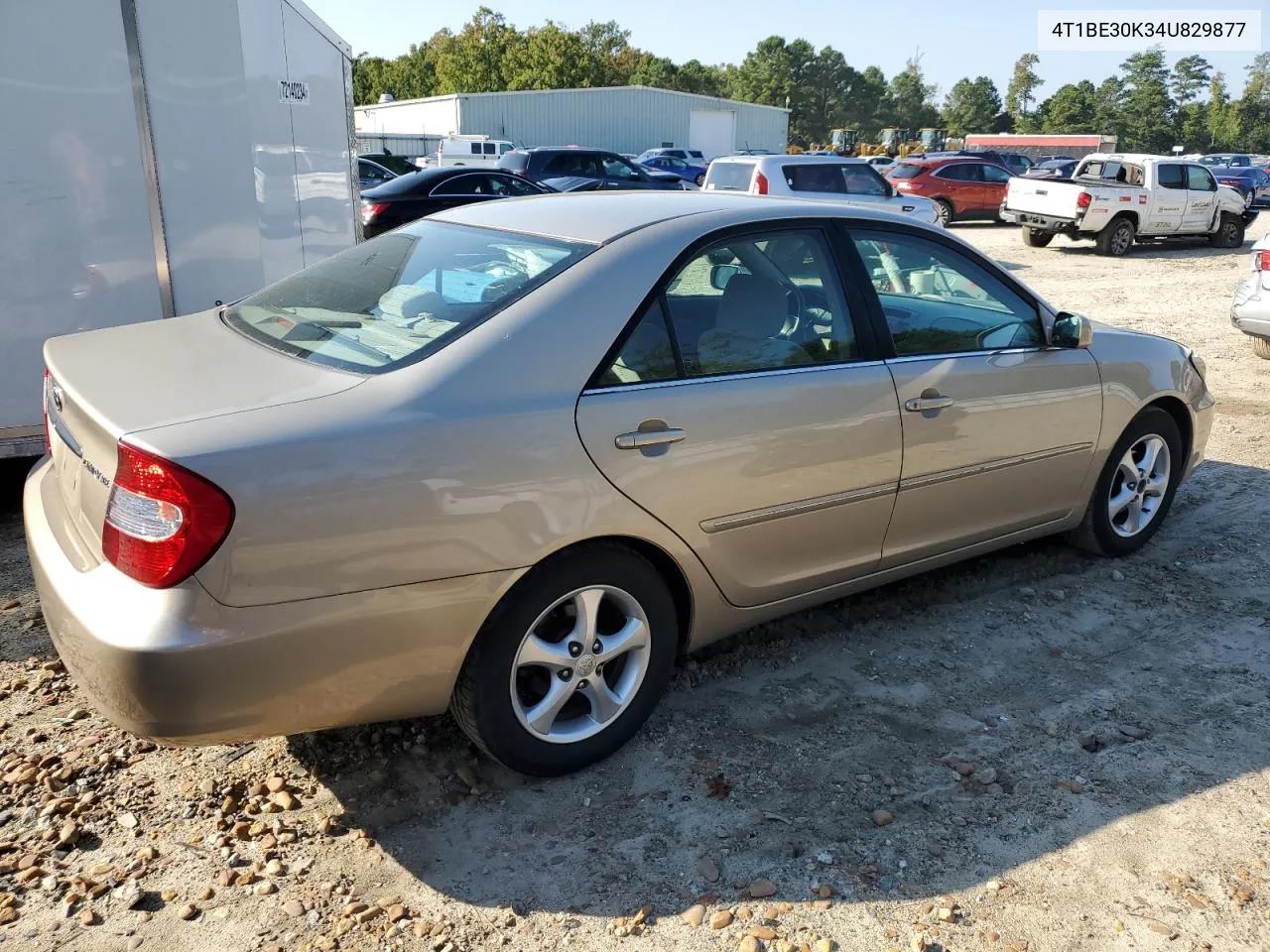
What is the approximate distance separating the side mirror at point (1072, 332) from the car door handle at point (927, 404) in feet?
2.41

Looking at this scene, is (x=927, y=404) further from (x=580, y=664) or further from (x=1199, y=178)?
(x=1199, y=178)

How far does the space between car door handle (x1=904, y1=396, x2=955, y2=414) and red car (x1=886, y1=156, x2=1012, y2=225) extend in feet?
68.5

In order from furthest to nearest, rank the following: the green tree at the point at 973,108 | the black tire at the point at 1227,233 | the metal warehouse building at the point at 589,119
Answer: the green tree at the point at 973,108, the metal warehouse building at the point at 589,119, the black tire at the point at 1227,233

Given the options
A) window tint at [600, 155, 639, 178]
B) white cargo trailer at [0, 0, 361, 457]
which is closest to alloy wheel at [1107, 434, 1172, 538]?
white cargo trailer at [0, 0, 361, 457]

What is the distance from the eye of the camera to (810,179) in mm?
16016

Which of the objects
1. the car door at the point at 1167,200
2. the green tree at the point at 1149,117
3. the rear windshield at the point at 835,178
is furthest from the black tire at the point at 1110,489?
the green tree at the point at 1149,117

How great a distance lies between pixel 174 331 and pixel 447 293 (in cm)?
100

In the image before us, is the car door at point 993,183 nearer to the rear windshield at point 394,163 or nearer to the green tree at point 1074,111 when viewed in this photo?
the rear windshield at point 394,163

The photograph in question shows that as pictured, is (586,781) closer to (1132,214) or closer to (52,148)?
(52,148)

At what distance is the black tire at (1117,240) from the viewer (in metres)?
19.2

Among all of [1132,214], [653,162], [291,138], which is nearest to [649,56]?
[653,162]

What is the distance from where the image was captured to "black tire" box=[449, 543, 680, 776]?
2.83 metres

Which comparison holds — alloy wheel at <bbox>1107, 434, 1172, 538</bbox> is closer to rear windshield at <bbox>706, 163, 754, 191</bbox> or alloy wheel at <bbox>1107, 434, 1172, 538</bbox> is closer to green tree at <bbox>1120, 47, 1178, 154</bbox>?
rear windshield at <bbox>706, 163, 754, 191</bbox>

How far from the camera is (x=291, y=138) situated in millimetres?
6391
